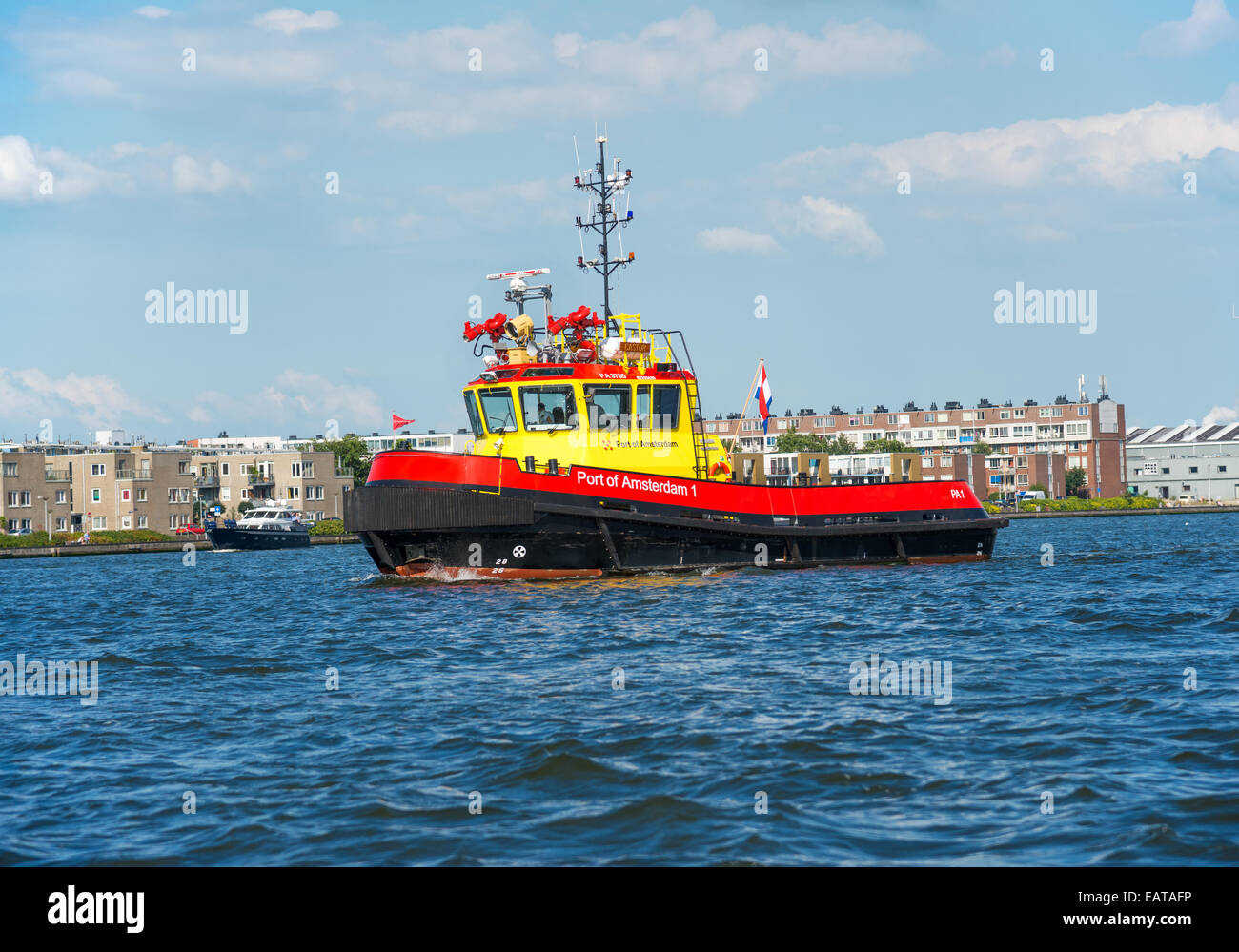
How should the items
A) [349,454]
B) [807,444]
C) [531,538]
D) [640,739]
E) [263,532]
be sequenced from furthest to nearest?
[807,444] < [349,454] < [263,532] < [531,538] < [640,739]

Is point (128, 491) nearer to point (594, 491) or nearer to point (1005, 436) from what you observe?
point (594, 491)

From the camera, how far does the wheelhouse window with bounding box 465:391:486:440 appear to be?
90.1 ft

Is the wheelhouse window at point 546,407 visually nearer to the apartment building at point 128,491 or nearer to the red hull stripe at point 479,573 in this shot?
the red hull stripe at point 479,573

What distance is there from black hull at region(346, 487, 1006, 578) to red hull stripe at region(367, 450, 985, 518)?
0.40 metres

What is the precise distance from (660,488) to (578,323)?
465 cm

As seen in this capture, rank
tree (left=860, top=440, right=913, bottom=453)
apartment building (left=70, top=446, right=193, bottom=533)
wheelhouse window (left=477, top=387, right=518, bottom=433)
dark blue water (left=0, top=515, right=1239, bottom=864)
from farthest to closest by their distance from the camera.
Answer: tree (left=860, top=440, right=913, bottom=453) < apartment building (left=70, top=446, right=193, bottom=533) < wheelhouse window (left=477, top=387, right=518, bottom=433) < dark blue water (left=0, top=515, right=1239, bottom=864)

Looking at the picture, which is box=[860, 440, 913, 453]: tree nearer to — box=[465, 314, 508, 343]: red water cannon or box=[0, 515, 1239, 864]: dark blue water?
box=[465, 314, 508, 343]: red water cannon

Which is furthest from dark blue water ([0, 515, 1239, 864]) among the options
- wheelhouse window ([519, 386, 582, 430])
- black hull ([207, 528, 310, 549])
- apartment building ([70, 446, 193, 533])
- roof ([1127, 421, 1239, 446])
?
roof ([1127, 421, 1239, 446])

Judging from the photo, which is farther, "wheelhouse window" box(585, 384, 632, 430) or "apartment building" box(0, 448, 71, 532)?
"apartment building" box(0, 448, 71, 532)

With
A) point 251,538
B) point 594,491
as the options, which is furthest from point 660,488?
point 251,538

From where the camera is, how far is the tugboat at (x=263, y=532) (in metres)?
72.2

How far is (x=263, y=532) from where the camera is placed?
7300 cm
